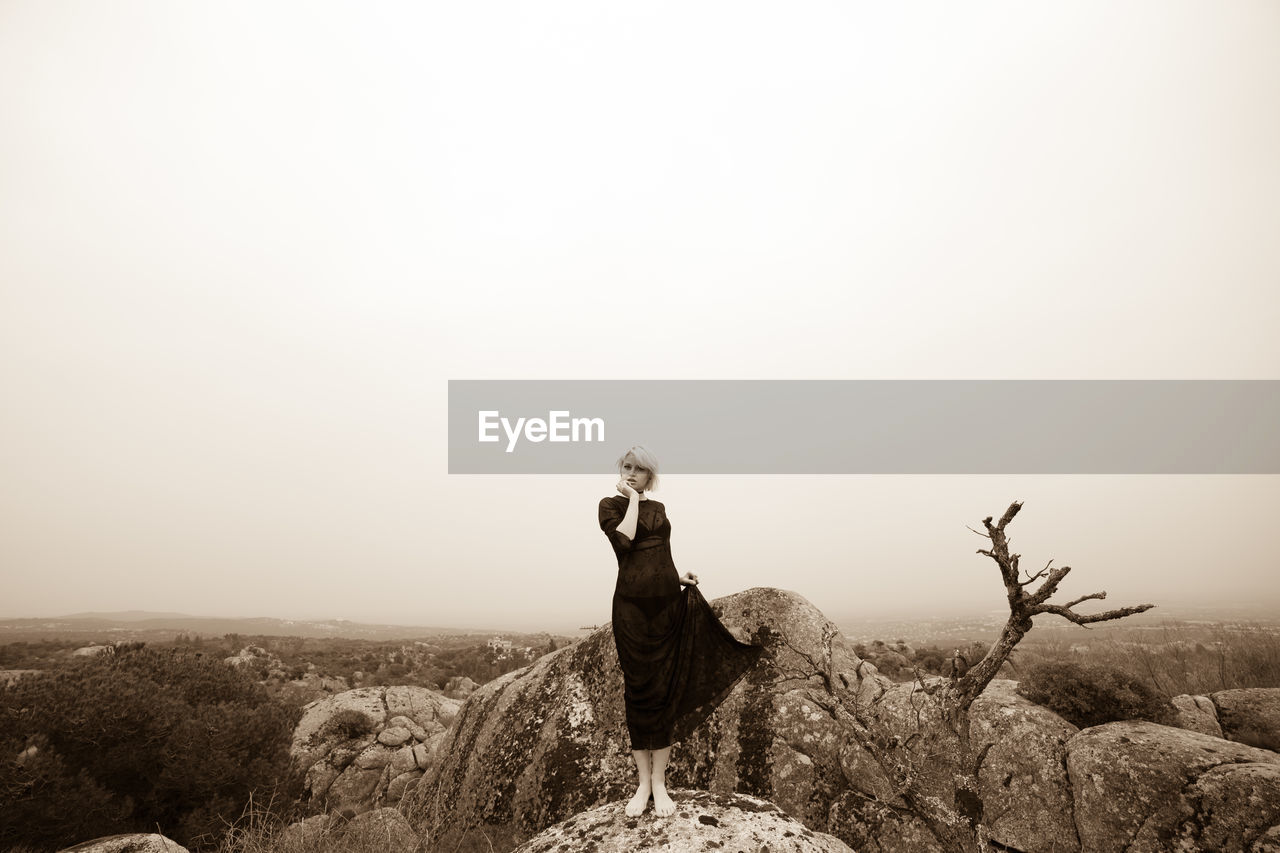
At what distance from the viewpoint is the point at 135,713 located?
10.0 m

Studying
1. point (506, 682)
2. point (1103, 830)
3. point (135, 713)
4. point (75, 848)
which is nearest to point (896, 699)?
point (1103, 830)

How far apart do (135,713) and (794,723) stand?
1207 centimetres

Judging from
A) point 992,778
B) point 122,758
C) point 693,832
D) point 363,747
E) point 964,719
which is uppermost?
point 964,719

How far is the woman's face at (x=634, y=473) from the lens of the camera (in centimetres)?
569

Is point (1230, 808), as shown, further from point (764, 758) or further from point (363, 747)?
point (363, 747)

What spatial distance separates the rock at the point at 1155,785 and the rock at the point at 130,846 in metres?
12.7

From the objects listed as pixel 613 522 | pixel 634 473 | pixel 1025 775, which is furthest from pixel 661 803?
pixel 1025 775

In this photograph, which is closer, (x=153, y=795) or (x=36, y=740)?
(x=36, y=740)

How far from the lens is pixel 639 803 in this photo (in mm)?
4977

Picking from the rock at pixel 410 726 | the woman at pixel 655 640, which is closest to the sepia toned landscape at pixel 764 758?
the woman at pixel 655 640

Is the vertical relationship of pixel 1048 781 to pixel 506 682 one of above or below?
below

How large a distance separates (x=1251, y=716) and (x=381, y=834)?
16397mm

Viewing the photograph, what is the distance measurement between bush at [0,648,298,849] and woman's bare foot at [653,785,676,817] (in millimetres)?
6792

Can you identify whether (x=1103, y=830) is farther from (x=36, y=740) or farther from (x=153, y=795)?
(x=36, y=740)
